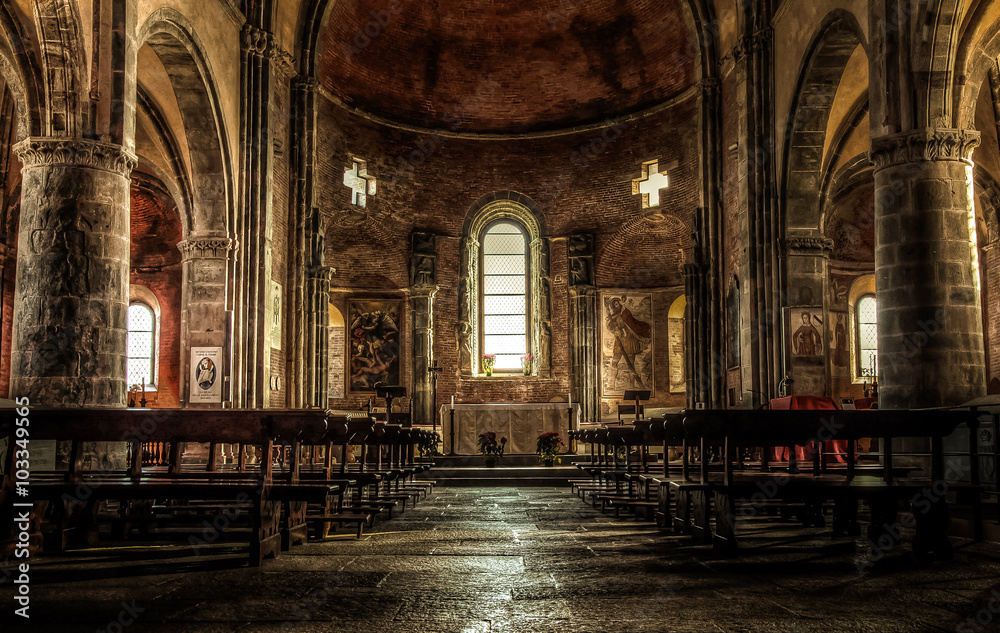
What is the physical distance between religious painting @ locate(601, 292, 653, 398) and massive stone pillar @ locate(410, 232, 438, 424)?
4700 millimetres

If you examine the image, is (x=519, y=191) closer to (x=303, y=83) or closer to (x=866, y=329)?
(x=303, y=83)

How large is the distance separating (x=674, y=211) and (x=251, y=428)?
59.1 ft

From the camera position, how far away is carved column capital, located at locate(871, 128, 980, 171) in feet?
32.3

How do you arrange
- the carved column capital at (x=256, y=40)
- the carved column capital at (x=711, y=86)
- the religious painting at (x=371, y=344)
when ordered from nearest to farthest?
the carved column capital at (x=256, y=40) → the carved column capital at (x=711, y=86) → the religious painting at (x=371, y=344)

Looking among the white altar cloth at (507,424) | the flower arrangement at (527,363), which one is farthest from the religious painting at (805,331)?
the flower arrangement at (527,363)

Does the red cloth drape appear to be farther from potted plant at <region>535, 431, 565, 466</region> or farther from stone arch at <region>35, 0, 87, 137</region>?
stone arch at <region>35, 0, 87, 137</region>

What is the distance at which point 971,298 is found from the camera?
384 inches

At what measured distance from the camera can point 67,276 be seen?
9.70 m

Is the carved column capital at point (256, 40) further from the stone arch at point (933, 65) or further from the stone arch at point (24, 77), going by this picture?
the stone arch at point (933, 65)

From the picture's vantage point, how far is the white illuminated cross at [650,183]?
2258 centimetres

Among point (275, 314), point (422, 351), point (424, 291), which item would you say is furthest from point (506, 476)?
point (424, 291)

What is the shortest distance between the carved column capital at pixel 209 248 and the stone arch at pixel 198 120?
12 centimetres

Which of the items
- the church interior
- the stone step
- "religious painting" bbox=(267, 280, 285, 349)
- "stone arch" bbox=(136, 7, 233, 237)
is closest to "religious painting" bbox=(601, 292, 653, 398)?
the church interior

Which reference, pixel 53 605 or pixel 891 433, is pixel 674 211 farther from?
pixel 53 605
